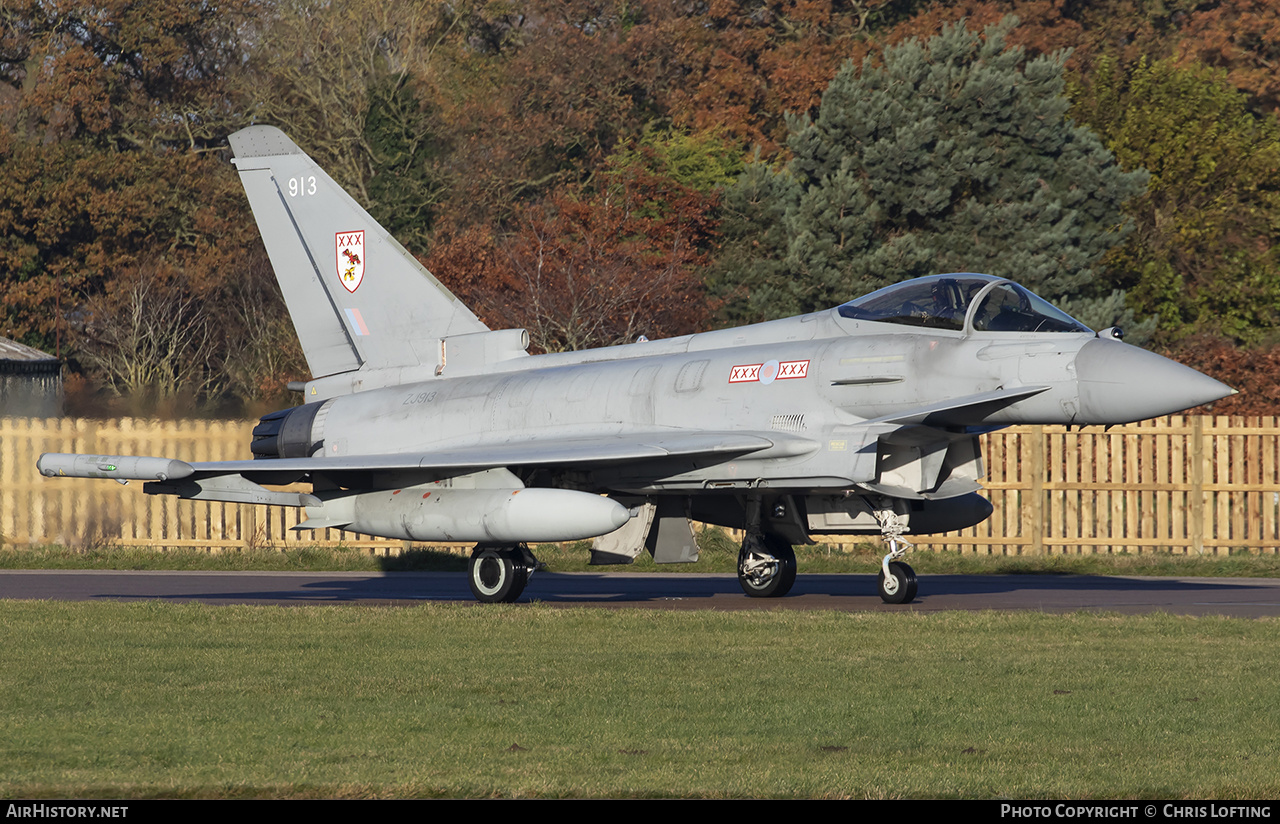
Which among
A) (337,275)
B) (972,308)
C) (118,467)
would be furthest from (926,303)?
(118,467)

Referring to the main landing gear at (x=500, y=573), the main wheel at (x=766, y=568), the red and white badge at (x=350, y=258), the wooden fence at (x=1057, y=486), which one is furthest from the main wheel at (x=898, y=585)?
the red and white badge at (x=350, y=258)

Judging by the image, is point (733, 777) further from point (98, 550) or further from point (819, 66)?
point (819, 66)

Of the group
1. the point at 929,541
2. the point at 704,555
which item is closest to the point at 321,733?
the point at 704,555

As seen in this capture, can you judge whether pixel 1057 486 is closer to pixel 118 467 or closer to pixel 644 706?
pixel 118 467

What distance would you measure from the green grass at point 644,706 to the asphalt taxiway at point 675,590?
2.12m

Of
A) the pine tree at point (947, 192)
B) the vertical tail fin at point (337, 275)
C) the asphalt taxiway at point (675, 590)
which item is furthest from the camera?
the pine tree at point (947, 192)

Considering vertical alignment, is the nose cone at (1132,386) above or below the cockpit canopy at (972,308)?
below

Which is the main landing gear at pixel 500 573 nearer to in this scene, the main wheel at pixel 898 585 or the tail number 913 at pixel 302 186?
the main wheel at pixel 898 585

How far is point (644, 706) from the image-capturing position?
8.46 meters

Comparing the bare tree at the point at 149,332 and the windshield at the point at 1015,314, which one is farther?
the bare tree at the point at 149,332

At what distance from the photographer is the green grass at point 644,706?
6520 millimetres

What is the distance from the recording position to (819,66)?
45938 millimetres

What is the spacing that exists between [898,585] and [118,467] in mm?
7880

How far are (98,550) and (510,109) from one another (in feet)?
93.1
